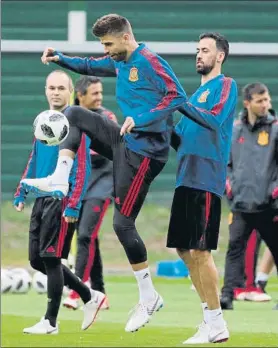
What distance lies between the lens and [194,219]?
28.6 ft

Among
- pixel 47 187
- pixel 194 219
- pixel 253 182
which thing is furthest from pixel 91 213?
pixel 194 219

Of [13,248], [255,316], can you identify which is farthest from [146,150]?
[13,248]

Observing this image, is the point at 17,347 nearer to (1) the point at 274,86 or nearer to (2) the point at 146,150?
(2) the point at 146,150

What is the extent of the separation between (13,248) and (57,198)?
9.43 meters

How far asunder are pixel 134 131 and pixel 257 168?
144 inches

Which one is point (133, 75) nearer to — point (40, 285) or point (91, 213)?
point (91, 213)

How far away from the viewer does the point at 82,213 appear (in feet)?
39.0

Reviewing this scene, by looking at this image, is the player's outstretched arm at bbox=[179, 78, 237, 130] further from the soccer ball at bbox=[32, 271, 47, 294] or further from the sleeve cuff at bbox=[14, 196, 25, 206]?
the soccer ball at bbox=[32, 271, 47, 294]

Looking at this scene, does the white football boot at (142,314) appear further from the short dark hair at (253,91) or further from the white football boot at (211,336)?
the short dark hair at (253,91)

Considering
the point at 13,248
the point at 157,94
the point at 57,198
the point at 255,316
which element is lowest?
the point at 13,248

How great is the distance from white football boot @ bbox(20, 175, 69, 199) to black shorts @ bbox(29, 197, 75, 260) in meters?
0.28

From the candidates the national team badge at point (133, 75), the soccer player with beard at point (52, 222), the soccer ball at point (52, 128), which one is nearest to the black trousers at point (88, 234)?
the soccer player with beard at point (52, 222)

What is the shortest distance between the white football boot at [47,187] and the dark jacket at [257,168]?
10.8 feet

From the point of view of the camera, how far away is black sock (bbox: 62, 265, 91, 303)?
32.2ft
